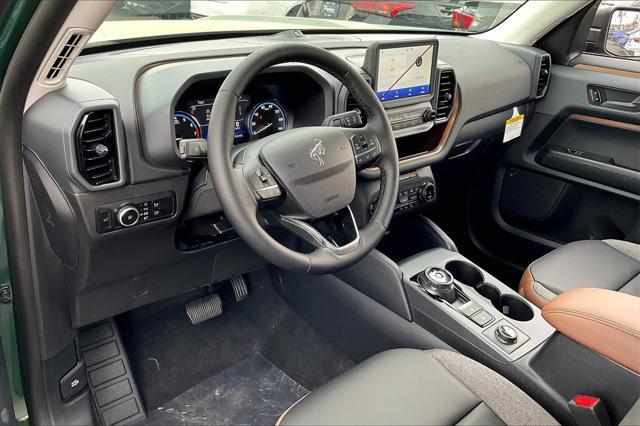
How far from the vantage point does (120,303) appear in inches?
64.2

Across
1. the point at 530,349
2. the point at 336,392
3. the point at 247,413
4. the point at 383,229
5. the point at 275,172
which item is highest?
the point at 275,172

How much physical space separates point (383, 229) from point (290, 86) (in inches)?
22.1

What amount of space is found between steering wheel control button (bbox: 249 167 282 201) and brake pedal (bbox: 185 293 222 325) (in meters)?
1.00

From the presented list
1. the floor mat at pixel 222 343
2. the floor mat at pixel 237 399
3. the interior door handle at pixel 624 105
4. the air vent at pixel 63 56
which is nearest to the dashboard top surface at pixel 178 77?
the air vent at pixel 63 56

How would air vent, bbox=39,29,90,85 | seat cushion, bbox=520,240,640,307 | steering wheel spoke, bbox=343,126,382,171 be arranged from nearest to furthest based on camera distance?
1. air vent, bbox=39,29,90,85
2. steering wheel spoke, bbox=343,126,382,171
3. seat cushion, bbox=520,240,640,307

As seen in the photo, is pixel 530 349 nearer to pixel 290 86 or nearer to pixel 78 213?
pixel 290 86

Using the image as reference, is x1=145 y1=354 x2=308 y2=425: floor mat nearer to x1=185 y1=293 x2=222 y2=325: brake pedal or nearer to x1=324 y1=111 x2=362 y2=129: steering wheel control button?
x1=185 y1=293 x2=222 y2=325: brake pedal

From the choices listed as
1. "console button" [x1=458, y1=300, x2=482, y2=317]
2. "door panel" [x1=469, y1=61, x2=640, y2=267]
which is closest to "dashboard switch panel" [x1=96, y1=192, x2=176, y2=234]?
"console button" [x1=458, y1=300, x2=482, y2=317]

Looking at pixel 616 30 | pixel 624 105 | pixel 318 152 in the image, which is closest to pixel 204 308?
pixel 318 152

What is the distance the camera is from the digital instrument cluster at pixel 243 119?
1.42 meters

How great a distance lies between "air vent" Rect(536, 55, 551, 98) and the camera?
7.92ft

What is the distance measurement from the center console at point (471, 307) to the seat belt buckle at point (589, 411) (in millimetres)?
187

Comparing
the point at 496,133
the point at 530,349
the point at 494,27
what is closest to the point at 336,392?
the point at 530,349

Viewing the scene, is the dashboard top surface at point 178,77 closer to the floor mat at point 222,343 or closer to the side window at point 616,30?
the side window at point 616,30
